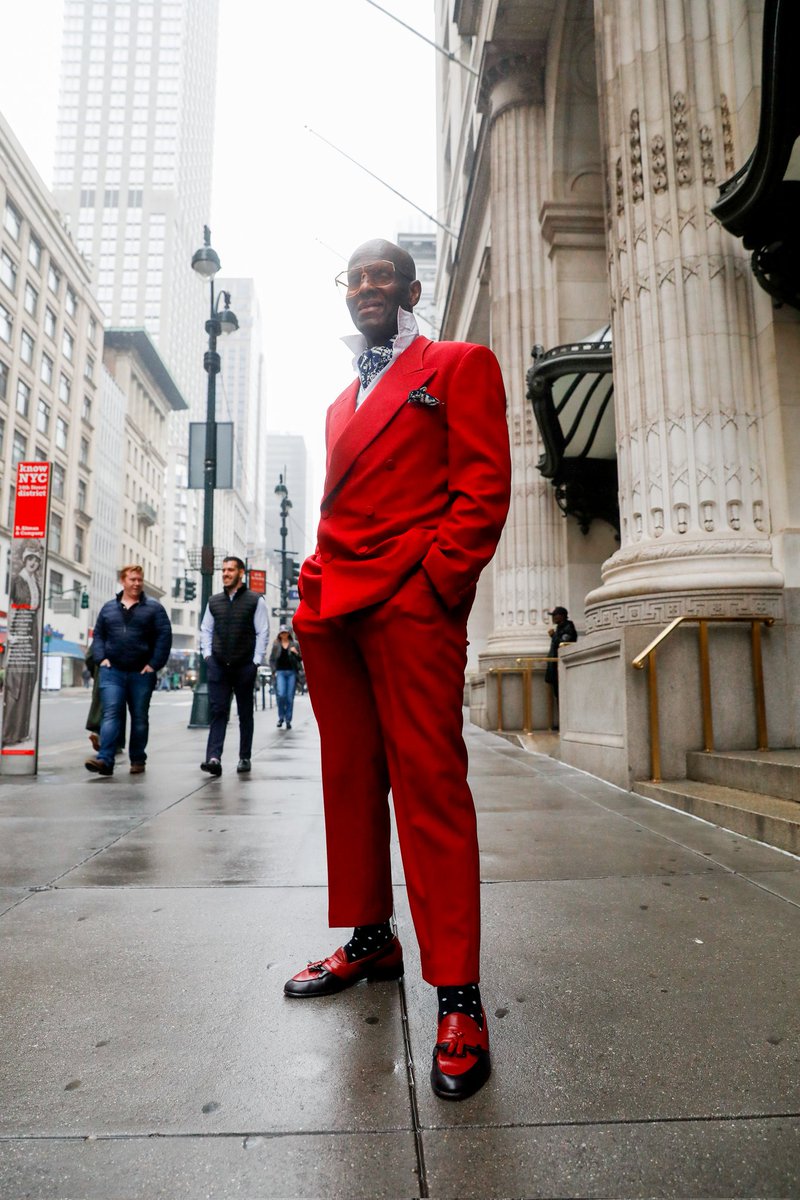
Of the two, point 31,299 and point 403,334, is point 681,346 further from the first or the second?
point 31,299

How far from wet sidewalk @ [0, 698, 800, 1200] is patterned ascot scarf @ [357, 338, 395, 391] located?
6.26 feet

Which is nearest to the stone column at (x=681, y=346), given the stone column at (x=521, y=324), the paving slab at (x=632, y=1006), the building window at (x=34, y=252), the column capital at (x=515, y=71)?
the paving slab at (x=632, y=1006)

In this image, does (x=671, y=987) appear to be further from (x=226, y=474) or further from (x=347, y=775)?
(x=226, y=474)

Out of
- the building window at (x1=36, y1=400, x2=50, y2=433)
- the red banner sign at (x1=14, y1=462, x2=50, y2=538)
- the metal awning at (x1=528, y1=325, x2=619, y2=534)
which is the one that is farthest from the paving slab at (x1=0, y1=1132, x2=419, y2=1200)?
the building window at (x1=36, y1=400, x2=50, y2=433)

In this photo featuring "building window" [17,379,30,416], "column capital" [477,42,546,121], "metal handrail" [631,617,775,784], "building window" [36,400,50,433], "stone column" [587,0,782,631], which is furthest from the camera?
"building window" [36,400,50,433]

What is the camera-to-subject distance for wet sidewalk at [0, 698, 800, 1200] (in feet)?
5.38

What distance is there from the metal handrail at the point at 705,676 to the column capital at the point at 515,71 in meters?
12.4

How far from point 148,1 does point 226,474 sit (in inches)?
6869

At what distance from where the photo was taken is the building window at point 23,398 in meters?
59.5

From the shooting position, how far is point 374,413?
251 cm

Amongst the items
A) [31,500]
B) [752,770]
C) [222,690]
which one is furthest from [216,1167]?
[31,500]

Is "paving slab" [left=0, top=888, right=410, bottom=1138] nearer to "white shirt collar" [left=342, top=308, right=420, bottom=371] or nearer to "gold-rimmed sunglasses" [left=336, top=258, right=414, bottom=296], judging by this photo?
"white shirt collar" [left=342, top=308, right=420, bottom=371]

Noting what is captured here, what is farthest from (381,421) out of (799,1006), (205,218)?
(205,218)

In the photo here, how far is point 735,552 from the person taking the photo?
21.9ft
